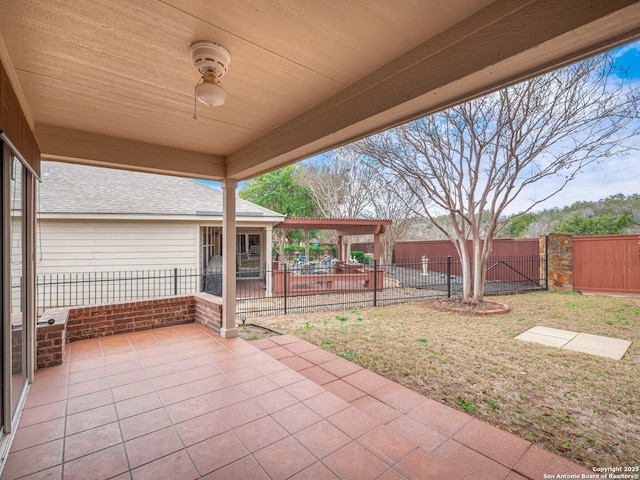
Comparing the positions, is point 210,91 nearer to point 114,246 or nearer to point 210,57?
point 210,57

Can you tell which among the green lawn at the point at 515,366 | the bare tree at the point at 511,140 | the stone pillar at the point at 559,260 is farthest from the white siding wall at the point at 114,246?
the stone pillar at the point at 559,260

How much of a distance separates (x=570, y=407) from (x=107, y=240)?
9486mm

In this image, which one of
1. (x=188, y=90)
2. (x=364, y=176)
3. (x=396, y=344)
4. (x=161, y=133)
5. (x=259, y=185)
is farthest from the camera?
(x=259, y=185)

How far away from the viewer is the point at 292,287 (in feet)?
31.2

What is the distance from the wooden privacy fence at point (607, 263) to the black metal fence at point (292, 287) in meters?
1.02

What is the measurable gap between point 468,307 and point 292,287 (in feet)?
16.1

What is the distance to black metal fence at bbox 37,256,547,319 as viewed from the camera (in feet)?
24.0

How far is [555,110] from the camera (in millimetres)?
6504

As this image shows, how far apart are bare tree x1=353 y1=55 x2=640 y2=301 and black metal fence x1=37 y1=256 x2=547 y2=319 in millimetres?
2088

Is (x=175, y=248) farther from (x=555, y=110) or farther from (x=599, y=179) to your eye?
(x=599, y=179)

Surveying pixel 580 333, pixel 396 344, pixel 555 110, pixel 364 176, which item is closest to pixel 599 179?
pixel 364 176

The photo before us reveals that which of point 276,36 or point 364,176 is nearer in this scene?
point 276,36

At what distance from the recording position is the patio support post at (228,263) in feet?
14.8

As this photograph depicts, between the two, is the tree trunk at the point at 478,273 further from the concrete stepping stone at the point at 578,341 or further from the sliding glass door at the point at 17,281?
the sliding glass door at the point at 17,281
